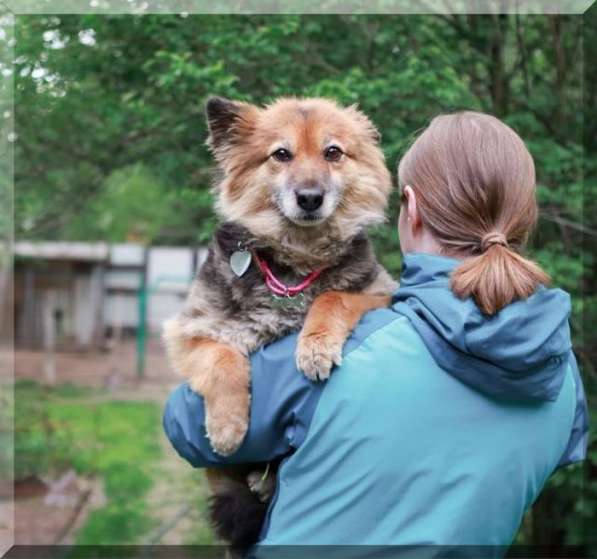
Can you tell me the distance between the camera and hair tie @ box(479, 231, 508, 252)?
200 cm

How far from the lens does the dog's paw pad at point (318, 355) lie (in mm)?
1980

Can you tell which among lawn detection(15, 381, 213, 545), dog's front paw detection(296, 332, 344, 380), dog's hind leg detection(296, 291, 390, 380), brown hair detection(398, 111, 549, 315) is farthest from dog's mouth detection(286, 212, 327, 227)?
lawn detection(15, 381, 213, 545)

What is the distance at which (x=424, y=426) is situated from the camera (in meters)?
1.85

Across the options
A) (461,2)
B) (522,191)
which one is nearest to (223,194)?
(522,191)

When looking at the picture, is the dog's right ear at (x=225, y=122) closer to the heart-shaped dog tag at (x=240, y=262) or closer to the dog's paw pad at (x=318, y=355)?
the heart-shaped dog tag at (x=240, y=262)

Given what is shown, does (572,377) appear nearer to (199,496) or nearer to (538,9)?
(538,9)

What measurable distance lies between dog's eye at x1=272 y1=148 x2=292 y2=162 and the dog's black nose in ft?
0.70

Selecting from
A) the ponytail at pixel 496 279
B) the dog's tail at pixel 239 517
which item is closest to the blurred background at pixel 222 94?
the ponytail at pixel 496 279

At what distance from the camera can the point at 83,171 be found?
A: 19.6 feet

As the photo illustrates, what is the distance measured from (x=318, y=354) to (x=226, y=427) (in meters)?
0.39

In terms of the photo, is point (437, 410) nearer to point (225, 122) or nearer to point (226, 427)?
point (226, 427)

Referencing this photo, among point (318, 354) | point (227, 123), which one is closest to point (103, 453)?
point (227, 123)

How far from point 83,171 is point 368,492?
4.73m

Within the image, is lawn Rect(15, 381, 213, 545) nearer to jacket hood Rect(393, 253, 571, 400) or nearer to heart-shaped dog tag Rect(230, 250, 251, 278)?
heart-shaped dog tag Rect(230, 250, 251, 278)
